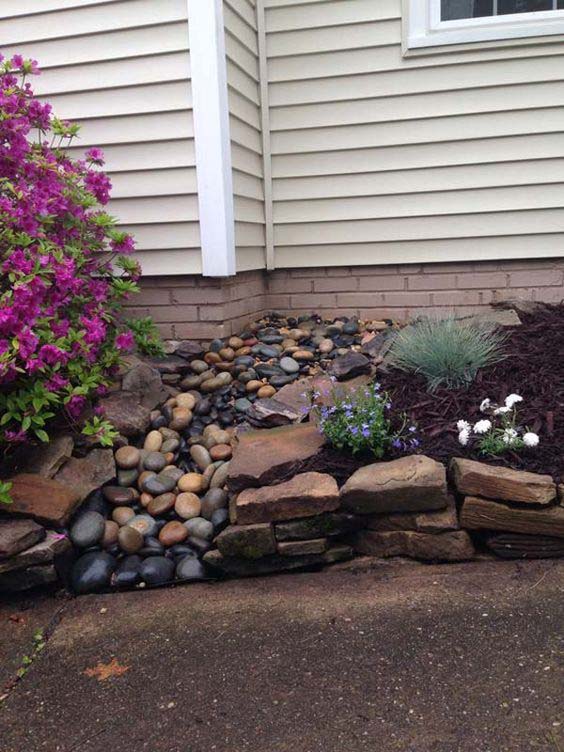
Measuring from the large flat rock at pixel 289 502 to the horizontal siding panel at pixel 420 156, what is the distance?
103 inches

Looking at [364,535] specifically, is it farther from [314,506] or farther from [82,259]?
[82,259]

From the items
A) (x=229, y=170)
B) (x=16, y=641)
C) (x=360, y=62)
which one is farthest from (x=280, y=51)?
(x=16, y=641)

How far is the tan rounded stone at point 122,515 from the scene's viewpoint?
259 centimetres

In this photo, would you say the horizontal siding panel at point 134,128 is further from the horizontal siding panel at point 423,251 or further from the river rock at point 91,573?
the river rock at point 91,573

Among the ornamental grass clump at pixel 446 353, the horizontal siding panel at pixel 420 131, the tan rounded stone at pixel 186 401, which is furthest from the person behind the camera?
the horizontal siding panel at pixel 420 131

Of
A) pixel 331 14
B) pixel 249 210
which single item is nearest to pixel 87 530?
pixel 249 210

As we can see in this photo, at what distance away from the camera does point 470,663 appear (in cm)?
167

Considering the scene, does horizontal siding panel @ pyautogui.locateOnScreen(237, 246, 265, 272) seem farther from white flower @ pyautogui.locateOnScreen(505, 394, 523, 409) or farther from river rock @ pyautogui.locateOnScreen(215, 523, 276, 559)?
river rock @ pyautogui.locateOnScreen(215, 523, 276, 559)

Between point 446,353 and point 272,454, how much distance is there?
0.99m

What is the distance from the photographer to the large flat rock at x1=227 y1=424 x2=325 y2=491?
2.41 meters

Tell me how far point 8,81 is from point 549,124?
315cm

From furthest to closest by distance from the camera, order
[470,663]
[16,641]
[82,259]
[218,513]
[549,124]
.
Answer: [549,124]
[82,259]
[218,513]
[16,641]
[470,663]

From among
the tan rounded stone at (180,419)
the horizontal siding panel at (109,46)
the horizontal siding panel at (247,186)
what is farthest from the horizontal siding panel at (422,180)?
the tan rounded stone at (180,419)

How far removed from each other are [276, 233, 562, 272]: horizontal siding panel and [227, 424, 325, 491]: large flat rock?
1.83 metres
